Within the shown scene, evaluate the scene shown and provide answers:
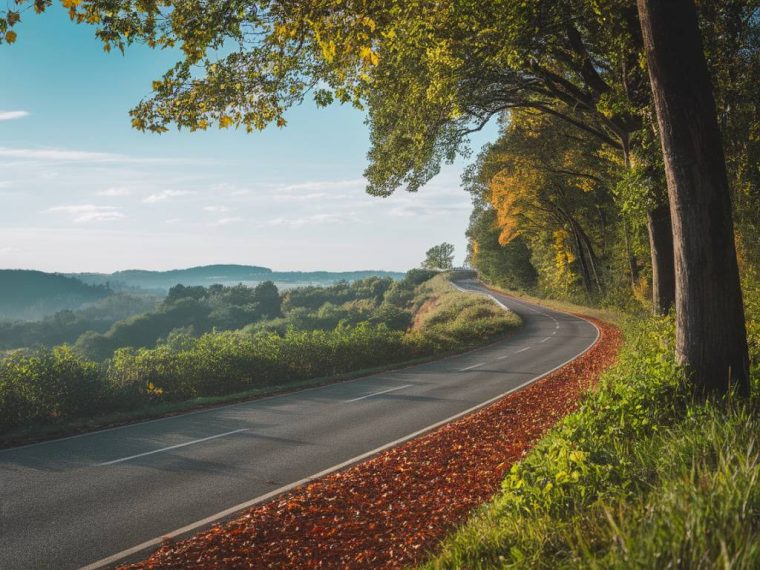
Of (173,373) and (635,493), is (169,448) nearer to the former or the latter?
(173,373)

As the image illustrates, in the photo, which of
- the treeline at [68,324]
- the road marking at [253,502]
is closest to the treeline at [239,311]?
the treeline at [68,324]

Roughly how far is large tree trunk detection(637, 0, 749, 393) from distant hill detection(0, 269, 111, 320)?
12658 centimetres

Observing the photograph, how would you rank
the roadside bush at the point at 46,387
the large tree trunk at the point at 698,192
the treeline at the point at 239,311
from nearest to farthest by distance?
the large tree trunk at the point at 698,192 → the roadside bush at the point at 46,387 → the treeline at the point at 239,311

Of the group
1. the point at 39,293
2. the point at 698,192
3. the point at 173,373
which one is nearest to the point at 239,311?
the point at 39,293

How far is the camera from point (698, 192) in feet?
20.3

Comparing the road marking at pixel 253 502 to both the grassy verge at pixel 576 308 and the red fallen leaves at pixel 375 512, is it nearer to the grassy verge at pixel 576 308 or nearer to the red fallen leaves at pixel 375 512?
the red fallen leaves at pixel 375 512

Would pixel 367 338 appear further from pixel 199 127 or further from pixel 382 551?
pixel 382 551

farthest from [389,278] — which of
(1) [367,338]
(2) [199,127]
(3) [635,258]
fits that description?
(2) [199,127]

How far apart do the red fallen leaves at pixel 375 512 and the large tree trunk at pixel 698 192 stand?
3.26 m

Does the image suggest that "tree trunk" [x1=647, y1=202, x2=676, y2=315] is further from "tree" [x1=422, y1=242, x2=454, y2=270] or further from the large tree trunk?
"tree" [x1=422, y1=242, x2=454, y2=270]

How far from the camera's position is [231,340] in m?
18.1

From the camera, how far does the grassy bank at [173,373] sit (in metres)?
12.0

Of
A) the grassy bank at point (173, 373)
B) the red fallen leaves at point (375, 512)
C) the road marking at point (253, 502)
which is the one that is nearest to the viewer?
the red fallen leaves at point (375, 512)

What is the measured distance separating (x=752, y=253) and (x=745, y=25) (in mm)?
11365
